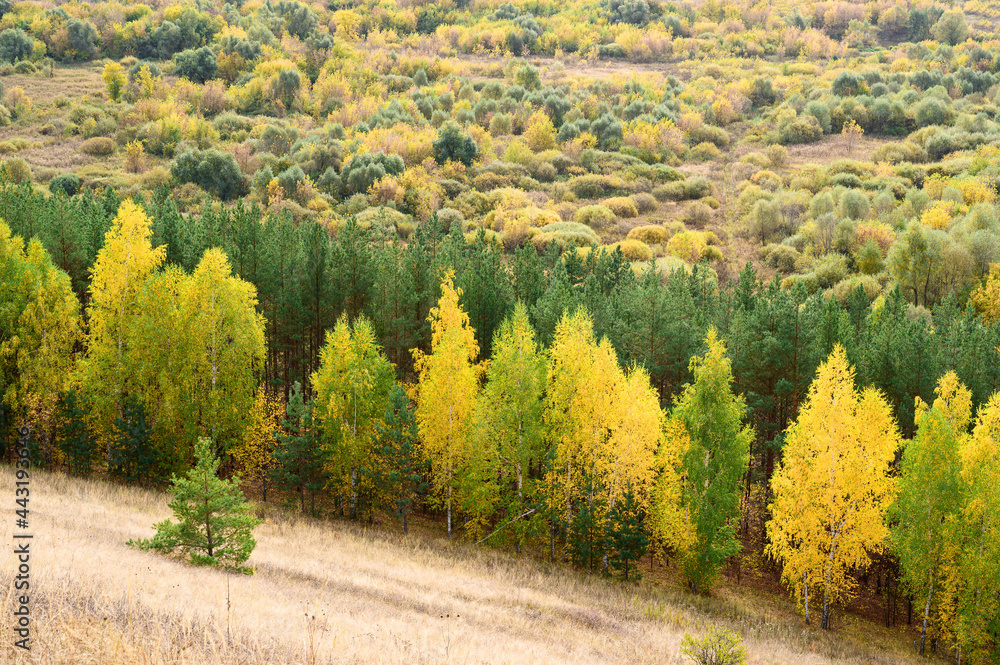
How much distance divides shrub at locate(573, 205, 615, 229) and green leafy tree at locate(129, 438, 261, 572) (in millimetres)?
103229

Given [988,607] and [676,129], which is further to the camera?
[676,129]

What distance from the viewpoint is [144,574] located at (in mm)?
18391

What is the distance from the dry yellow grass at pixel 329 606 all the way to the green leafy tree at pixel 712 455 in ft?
9.39

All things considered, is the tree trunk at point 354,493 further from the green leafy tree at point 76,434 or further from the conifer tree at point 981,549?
the conifer tree at point 981,549

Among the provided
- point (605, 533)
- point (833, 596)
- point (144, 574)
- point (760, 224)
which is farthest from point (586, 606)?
point (760, 224)

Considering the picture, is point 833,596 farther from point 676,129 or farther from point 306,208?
point 676,129

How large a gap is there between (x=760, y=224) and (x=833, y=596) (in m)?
90.1

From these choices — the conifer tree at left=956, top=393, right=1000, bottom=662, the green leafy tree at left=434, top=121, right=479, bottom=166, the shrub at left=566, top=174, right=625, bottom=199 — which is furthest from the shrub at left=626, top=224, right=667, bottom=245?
the conifer tree at left=956, top=393, right=1000, bottom=662

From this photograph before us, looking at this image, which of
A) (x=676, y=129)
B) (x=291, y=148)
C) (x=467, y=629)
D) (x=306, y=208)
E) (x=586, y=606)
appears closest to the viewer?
(x=467, y=629)

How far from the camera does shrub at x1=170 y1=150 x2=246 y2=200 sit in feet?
369

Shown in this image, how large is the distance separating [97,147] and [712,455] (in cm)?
13041

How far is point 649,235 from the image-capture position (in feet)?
377

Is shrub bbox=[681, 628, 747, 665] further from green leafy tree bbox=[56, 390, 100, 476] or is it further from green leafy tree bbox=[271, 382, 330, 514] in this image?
green leafy tree bbox=[56, 390, 100, 476]

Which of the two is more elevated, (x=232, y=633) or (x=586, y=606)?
(x=232, y=633)
